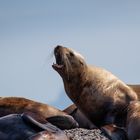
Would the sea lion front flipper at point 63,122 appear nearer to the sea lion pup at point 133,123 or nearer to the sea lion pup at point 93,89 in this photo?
the sea lion pup at point 93,89

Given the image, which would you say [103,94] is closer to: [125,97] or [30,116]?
[125,97]

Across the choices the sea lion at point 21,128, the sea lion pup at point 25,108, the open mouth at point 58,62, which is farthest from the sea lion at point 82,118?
the sea lion at point 21,128

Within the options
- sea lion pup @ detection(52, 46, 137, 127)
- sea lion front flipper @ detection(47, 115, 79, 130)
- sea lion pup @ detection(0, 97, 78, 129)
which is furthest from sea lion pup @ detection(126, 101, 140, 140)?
sea lion pup @ detection(0, 97, 78, 129)

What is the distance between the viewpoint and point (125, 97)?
1388 centimetres

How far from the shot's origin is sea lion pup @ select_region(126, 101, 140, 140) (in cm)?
999

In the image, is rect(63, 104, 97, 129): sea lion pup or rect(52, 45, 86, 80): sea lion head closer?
rect(52, 45, 86, 80): sea lion head

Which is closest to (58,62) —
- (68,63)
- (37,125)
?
(68,63)

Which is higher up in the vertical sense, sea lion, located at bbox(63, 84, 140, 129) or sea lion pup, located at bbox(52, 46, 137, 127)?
sea lion pup, located at bbox(52, 46, 137, 127)

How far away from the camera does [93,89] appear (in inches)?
559

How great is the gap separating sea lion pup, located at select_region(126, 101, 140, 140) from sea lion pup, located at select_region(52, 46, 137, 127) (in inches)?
80.2

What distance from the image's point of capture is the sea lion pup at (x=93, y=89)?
13625mm

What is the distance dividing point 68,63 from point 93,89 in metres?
0.93

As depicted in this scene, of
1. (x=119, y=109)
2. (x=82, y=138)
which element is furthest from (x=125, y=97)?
(x=82, y=138)

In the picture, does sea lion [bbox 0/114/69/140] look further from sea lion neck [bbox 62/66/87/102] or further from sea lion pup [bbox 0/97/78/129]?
sea lion neck [bbox 62/66/87/102]
